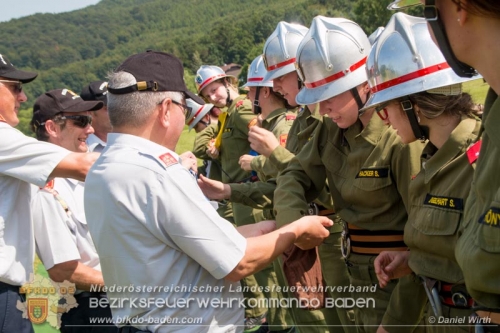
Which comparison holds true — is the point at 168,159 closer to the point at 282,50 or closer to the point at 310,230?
the point at 310,230

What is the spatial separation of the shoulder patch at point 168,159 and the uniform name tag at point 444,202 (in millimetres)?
1298

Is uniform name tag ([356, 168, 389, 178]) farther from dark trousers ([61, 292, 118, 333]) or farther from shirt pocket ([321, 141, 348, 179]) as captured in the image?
dark trousers ([61, 292, 118, 333])

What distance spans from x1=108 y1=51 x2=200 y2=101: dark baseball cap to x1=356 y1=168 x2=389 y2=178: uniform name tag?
4.26ft

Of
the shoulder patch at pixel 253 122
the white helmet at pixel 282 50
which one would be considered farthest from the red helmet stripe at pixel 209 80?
the white helmet at pixel 282 50

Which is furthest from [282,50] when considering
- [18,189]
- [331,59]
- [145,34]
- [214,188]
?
[145,34]

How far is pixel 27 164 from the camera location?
354cm

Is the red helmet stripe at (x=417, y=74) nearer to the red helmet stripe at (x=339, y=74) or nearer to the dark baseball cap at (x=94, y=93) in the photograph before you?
the red helmet stripe at (x=339, y=74)

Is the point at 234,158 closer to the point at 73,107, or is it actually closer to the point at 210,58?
the point at 73,107

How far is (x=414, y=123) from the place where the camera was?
3.07 meters

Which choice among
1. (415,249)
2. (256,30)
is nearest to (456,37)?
(415,249)

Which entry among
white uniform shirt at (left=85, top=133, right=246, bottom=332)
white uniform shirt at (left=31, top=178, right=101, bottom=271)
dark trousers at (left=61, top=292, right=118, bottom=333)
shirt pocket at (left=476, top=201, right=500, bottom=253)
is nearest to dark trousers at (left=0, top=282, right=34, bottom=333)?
white uniform shirt at (left=31, top=178, right=101, bottom=271)

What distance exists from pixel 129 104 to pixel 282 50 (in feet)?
9.80

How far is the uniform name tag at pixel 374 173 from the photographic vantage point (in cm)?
367

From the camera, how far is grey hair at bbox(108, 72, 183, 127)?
2.91 meters
